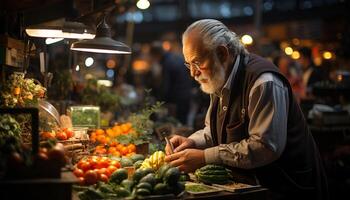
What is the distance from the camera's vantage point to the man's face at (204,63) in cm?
465

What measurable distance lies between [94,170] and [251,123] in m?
1.40

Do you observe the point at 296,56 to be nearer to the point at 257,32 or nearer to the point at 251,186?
the point at 257,32

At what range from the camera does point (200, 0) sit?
23.0 meters

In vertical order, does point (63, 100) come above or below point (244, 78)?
below

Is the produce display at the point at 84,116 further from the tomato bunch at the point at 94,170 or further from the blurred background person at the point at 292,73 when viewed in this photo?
the blurred background person at the point at 292,73

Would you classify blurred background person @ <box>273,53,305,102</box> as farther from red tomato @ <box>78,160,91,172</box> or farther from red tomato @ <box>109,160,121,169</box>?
red tomato @ <box>78,160,91,172</box>

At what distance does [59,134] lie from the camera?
529 cm

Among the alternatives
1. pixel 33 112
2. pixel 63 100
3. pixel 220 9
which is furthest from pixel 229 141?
pixel 220 9

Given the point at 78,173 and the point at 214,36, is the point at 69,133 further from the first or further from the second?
the point at 214,36

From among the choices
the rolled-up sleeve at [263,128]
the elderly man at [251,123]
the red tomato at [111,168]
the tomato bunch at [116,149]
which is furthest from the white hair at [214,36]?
the tomato bunch at [116,149]

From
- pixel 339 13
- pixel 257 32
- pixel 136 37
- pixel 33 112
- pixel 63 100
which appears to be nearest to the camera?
pixel 33 112

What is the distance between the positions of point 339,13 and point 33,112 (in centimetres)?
1382

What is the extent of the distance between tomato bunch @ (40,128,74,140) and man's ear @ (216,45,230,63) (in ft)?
5.94

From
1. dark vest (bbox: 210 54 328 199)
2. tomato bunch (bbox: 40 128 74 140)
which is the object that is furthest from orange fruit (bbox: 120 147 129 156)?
dark vest (bbox: 210 54 328 199)
